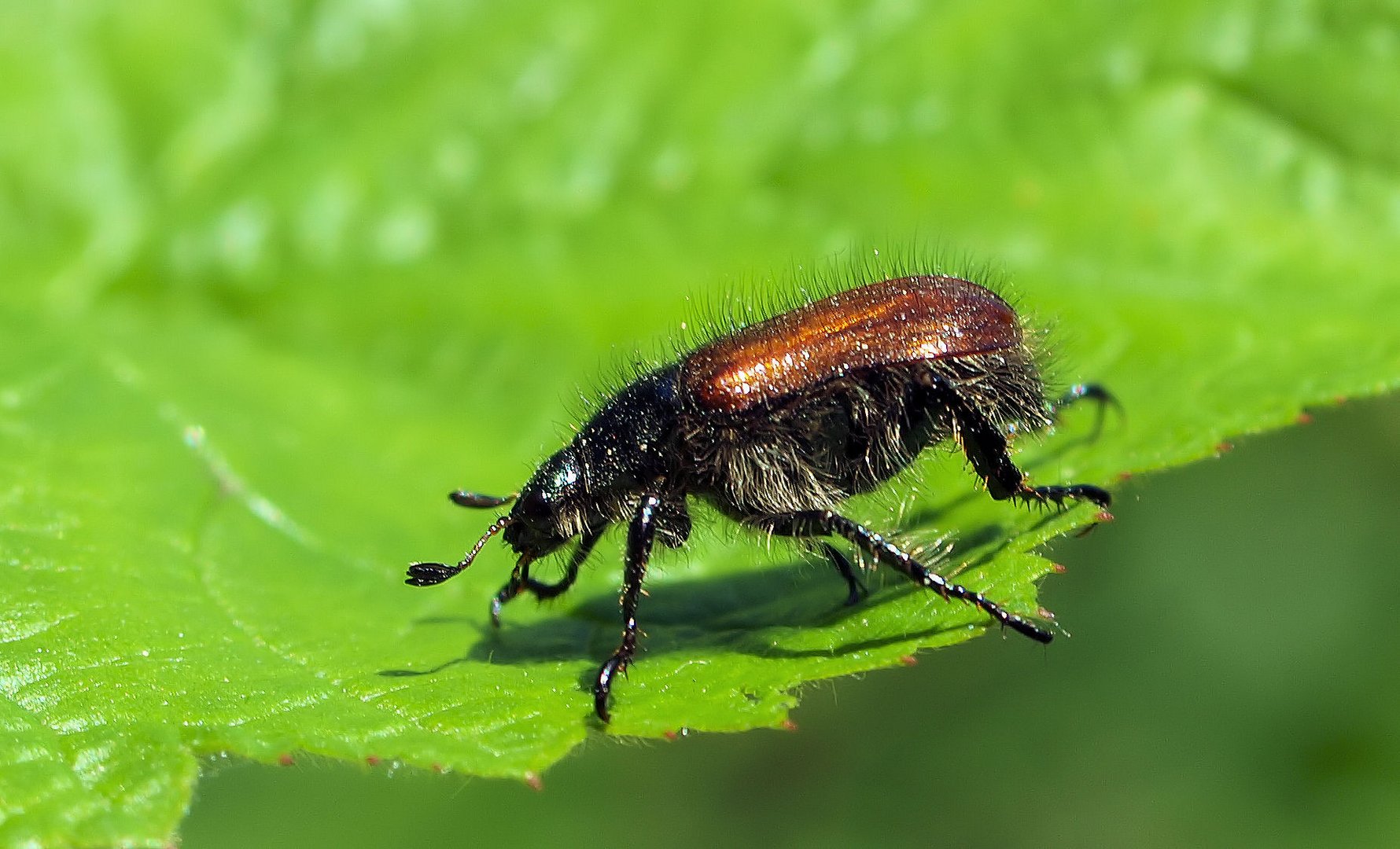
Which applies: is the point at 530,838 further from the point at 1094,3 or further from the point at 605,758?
the point at 1094,3

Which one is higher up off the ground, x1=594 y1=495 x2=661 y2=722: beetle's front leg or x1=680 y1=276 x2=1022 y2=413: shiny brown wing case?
x1=680 y1=276 x2=1022 y2=413: shiny brown wing case

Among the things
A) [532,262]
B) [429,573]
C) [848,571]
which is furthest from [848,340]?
[532,262]

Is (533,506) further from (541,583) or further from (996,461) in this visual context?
(996,461)

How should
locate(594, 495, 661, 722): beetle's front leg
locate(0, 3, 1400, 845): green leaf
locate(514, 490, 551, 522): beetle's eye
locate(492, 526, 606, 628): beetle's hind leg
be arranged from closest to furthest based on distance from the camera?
locate(594, 495, 661, 722): beetle's front leg, locate(0, 3, 1400, 845): green leaf, locate(514, 490, 551, 522): beetle's eye, locate(492, 526, 606, 628): beetle's hind leg

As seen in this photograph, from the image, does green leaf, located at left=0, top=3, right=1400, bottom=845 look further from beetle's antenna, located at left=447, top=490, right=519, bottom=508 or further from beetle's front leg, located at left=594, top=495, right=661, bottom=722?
beetle's antenna, located at left=447, top=490, right=519, bottom=508

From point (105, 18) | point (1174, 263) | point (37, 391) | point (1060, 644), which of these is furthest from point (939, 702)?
point (105, 18)

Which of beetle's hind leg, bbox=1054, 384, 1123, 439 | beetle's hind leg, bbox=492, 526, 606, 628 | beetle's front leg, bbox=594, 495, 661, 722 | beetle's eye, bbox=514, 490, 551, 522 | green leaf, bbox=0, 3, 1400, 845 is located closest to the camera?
beetle's front leg, bbox=594, 495, 661, 722

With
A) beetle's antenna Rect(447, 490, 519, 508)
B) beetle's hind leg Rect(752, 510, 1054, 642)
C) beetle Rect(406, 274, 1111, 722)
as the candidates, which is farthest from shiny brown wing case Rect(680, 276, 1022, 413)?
beetle's antenna Rect(447, 490, 519, 508)
